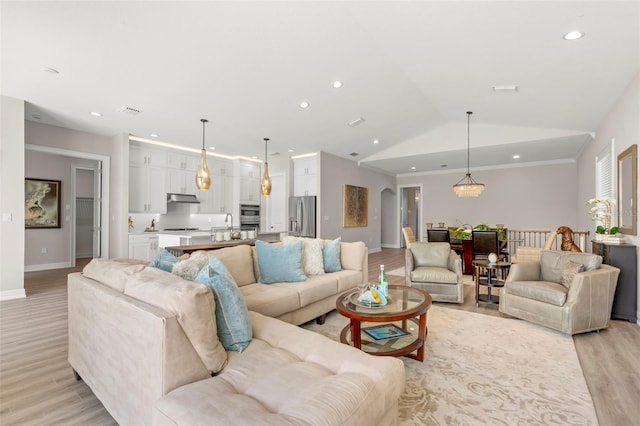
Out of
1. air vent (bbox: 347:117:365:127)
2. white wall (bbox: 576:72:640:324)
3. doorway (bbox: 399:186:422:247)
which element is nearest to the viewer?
white wall (bbox: 576:72:640:324)

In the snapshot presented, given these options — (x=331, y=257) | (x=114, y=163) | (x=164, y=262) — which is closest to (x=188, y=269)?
(x=164, y=262)

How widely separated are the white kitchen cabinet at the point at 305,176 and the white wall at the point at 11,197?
5265 millimetres

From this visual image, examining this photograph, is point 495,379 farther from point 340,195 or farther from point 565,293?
point 340,195

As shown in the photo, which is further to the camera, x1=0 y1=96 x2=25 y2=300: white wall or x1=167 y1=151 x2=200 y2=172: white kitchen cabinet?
x1=167 y1=151 x2=200 y2=172: white kitchen cabinet

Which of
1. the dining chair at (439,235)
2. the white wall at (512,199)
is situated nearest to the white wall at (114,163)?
the dining chair at (439,235)

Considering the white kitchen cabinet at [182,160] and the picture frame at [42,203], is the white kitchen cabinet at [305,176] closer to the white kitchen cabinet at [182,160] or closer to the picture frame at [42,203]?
the white kitchen cabinet at [182,160]

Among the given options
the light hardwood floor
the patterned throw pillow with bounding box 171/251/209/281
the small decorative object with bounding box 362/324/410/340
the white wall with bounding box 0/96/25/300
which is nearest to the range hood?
the white wall with bounding box 0/96/25/300

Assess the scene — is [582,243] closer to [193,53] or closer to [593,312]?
[593,312]

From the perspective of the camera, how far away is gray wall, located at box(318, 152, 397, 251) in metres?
7.53

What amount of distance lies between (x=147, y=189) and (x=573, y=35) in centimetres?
721

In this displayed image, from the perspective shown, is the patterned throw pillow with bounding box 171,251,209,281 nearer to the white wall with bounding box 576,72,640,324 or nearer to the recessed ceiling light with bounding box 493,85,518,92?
the white wall with bounding box 576,72,640,324

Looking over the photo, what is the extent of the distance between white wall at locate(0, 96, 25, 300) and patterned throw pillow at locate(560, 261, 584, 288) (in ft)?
22.9

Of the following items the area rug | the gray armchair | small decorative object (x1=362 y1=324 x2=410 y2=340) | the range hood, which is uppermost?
the range hood

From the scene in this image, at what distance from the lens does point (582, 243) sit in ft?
19.7
